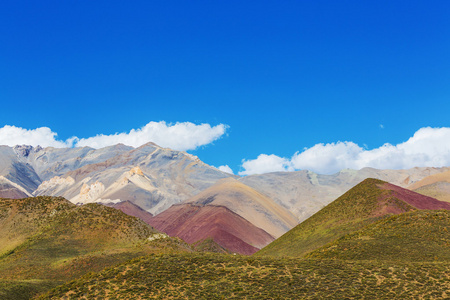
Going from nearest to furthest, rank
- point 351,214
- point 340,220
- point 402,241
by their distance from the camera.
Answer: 1. point 402,241
2. point 340,220
3. point 351,214

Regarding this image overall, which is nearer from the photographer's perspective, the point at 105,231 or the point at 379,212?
the point at 105,231

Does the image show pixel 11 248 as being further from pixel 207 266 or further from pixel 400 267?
pixel 400 267

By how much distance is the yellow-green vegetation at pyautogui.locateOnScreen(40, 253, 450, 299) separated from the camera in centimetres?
4319

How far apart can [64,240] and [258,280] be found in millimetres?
50859

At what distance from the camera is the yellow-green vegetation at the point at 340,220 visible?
3639 inches

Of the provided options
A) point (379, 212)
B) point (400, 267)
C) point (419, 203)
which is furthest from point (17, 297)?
point (419, 203)

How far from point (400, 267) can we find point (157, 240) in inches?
1881

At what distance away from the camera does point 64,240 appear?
8438cm

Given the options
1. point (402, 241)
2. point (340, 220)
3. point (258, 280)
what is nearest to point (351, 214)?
point (340, 220)

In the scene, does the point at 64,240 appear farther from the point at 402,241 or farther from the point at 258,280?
the point at 402,241

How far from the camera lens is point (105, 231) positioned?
87188 mm

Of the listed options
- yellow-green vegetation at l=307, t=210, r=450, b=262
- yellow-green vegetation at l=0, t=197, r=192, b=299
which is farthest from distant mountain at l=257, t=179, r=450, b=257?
yellow-green vegetation at l=0, t=197, r=192, b=299

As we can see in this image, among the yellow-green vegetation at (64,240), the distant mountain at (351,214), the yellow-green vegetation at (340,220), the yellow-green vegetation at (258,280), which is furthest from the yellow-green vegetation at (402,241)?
the yellow-green vegetation at (64,240)

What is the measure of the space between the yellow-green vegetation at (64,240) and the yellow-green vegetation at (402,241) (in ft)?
96.8
